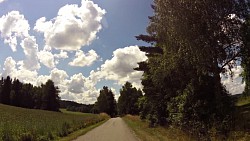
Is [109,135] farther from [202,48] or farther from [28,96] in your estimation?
[28,96]

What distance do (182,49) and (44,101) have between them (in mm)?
110131

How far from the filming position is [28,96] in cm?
12744

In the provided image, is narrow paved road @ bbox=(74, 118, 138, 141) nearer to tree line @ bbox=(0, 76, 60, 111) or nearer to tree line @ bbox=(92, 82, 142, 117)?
tree line @ bbox=(92, 82, 142, 117)

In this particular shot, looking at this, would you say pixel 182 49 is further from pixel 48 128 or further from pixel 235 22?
pixel 48 128

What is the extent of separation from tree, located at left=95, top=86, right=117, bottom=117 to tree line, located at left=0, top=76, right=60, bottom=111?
17.6 metres

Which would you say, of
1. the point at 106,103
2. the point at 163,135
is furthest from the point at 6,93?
the point at 163,135

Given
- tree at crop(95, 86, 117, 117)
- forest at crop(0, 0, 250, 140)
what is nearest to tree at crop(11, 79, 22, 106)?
tree at crop(95, 86, 117, 117)

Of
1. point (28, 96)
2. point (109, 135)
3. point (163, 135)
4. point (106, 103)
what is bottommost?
point (109, 135)

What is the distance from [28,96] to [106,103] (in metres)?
31.3

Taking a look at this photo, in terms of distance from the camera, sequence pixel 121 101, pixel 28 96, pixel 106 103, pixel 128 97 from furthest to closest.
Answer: pixel 106 103 < pixel 28 96 < pixel 121 101 < pixel 128 97

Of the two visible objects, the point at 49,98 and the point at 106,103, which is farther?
the point at 106,103

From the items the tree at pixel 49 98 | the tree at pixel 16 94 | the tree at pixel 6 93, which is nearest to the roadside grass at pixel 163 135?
the tree at pixel 49 98

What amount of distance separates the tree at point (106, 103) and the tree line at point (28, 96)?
17.6m

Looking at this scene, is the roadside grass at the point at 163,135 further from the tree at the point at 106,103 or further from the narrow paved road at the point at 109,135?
the tree at the point at 106,103
